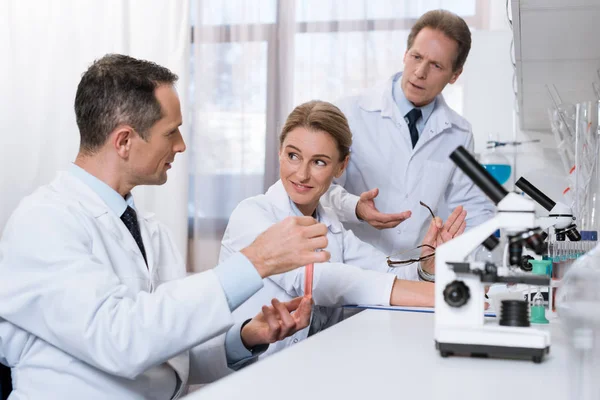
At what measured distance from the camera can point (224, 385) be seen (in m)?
0.75

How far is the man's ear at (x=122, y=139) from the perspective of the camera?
127 centimetres

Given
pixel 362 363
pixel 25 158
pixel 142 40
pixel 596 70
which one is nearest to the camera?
pixel 362 363

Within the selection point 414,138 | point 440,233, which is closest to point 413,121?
point 414,138

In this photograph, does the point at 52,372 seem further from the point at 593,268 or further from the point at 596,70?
the point at 596,70

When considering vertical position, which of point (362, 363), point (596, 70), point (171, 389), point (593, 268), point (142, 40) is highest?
point (142, 40)

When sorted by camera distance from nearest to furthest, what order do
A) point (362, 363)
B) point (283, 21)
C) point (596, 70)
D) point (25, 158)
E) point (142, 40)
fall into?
1. point (362, 363)
2. point (596, 70)
3. point (25, 158)
4. point (142, 40)
5. point (283, 21)

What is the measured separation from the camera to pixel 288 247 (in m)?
1.08

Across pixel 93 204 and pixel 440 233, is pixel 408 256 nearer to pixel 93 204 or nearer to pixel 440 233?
pixel 440 233

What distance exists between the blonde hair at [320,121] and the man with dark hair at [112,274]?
1.64 feet

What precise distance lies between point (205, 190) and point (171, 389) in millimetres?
2655

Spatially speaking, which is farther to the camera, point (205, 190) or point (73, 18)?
point (205, 190)

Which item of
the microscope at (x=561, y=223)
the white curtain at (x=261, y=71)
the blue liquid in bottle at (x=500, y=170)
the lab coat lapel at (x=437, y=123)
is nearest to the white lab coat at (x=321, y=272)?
the microscope at (x=561, y=223)

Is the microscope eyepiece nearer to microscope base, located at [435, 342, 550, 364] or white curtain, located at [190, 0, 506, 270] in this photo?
microscope base, located at [435, 342, 550, 364]

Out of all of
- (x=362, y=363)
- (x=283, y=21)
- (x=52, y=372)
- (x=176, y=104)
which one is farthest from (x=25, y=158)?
(x=362, y=363)
